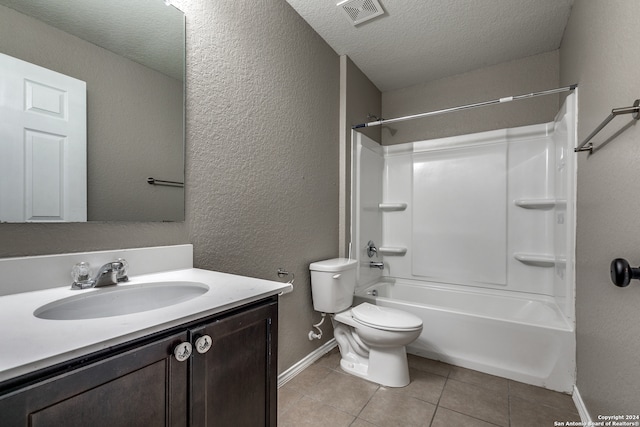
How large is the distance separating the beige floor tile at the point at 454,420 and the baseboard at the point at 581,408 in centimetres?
46

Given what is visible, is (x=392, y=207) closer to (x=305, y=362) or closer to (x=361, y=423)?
(x=305, y=362)

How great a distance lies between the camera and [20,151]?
0.90 m

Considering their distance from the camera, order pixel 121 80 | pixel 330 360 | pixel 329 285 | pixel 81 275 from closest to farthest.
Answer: pixel 81 275 → pixel 121 80 → pixel 329 285 → pixel 330 360

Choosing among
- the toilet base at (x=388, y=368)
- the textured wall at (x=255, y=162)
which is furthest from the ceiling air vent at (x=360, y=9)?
the toilet base at (x=388, y=368)

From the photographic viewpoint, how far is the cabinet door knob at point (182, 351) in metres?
0.70

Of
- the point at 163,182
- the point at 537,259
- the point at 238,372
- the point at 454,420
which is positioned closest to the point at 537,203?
the point at 537,259

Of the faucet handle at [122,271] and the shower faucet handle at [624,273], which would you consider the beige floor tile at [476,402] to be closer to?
the shower faucet handle at [624,273]

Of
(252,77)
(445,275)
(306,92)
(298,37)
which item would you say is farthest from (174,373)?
(445,275)

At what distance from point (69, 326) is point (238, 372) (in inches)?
17.5

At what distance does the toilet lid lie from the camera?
1.76 metres

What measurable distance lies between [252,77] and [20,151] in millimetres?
1116

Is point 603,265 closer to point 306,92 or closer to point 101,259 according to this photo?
point 306,92

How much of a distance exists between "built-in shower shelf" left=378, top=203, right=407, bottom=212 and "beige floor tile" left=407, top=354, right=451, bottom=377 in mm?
1389

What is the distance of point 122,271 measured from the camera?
1034 mm
